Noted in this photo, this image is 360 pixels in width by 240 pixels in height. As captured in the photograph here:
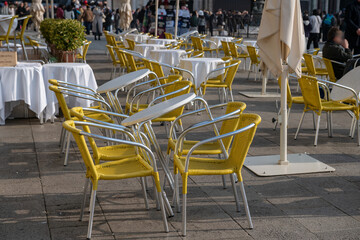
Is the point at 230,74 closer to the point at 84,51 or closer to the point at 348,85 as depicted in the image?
the point at 348,85

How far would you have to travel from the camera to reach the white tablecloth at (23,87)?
7484mm

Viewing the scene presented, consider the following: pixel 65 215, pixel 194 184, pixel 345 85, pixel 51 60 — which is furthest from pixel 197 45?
pixel 65 215

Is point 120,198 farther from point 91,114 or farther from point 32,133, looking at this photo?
point 32,133

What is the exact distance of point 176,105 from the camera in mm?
3803

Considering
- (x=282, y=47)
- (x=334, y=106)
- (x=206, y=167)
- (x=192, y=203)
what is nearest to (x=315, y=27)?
(x=334, y=106)

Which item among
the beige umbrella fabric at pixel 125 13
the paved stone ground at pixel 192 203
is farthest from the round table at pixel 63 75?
the beige umbrella fabric at pixel 125 13

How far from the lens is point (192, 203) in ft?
14.8

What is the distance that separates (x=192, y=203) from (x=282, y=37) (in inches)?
70.3

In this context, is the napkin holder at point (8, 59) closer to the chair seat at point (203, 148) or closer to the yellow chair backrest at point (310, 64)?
the chair seat at point (203, 148)

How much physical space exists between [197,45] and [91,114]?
9057mm

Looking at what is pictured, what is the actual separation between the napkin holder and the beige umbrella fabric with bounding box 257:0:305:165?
12.6 ft

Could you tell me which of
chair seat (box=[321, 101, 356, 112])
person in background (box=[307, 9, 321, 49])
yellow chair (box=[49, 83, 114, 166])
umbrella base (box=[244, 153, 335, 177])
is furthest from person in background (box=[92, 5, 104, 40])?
umbrella base (box=[244, 153, 335, 177])

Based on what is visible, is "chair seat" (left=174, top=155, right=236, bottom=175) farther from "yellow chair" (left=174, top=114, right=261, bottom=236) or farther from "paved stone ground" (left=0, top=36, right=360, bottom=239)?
"paved stone ground" (left=0, top=36, right=360, bottom=239)

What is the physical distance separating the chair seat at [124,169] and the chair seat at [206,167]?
0.77ft
